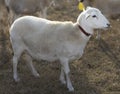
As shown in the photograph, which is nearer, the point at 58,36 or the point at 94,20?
the point at 94,20

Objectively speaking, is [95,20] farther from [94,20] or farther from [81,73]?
[81,73]

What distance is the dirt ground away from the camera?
6.57m

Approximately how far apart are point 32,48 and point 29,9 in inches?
128

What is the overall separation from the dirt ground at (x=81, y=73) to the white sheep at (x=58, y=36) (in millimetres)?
362

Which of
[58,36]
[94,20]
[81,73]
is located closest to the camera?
[94,20]

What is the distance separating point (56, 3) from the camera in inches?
496

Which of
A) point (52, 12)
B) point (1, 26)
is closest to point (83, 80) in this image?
point (1, 26)

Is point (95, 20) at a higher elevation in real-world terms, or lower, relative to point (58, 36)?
higher

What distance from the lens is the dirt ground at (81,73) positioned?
6.57 metres

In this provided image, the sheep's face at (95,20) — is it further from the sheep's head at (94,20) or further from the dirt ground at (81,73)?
the dirt ground at (81,73)

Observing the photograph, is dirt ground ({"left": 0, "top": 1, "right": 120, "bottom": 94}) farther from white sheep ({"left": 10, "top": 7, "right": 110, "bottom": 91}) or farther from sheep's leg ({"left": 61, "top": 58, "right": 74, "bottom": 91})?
white sheep ({"left": 10, "top": 7, "right": 110, "bottom": 91})

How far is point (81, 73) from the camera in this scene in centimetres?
730

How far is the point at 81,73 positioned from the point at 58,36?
130cm

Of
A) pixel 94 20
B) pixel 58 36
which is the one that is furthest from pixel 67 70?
pixel 94 20
